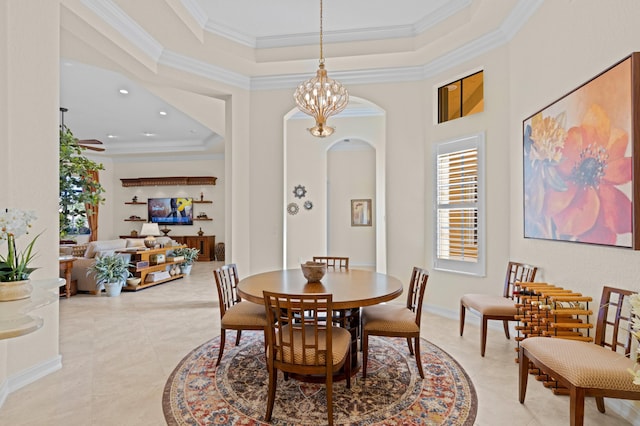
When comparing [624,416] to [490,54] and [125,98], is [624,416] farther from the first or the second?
[125,98]

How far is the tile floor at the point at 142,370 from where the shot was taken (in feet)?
7.19

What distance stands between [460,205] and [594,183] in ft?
6.31

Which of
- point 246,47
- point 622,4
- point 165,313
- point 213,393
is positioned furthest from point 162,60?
point 622,4

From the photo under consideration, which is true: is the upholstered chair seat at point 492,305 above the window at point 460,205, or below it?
below

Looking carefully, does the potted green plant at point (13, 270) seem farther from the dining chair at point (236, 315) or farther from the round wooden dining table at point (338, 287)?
the dining chair at point (236, 315)

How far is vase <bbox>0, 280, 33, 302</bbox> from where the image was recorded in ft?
5.12

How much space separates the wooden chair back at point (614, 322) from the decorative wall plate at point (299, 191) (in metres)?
5.62

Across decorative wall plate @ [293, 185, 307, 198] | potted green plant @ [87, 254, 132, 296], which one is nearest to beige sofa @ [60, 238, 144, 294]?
potted green plant @ [87, 254, 132, 296]

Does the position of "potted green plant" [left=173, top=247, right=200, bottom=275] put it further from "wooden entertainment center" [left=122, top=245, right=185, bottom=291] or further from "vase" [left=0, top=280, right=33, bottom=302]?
"vase" [left=0, top=280, right=33, bottom=302]

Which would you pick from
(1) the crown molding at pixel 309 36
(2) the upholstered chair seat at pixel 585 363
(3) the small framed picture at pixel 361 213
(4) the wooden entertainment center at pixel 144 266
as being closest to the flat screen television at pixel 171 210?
(4) the wooden entertainment center at pixel 144 266

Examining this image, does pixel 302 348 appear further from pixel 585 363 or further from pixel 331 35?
pixel 331 35

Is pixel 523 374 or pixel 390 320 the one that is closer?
pixel 523 374

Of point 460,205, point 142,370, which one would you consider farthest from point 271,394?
point 460,205

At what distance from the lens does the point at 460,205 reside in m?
4.25
